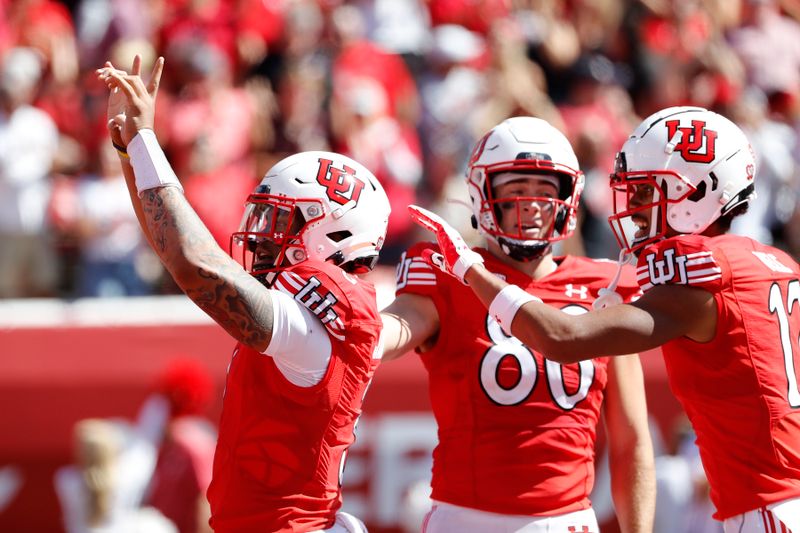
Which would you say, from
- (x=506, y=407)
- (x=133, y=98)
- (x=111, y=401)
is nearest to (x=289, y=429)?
(x=506, y=407)

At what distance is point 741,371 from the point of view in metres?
3.74

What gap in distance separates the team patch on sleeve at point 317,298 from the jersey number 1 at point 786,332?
50.6 inches

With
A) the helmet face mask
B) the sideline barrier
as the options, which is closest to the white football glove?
the helmet face mask

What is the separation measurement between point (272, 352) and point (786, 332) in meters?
1.54

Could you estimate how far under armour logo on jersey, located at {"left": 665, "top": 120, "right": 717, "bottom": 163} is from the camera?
393 cm

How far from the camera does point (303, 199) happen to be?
12.6 ft

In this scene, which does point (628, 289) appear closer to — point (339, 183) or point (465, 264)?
point (465, 264)

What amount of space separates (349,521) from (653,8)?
775cm

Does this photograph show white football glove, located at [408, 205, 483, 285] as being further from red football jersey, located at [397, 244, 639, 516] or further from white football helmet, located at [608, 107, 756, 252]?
white football helmet, located at [608, 107, 756, 252]

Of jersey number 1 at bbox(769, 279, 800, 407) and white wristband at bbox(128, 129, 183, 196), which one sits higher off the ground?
white wristband at bbox(128, 129, 183, 196)

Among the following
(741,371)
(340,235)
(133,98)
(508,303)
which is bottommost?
(741,371)

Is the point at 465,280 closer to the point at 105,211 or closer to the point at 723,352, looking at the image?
the point at 723,352

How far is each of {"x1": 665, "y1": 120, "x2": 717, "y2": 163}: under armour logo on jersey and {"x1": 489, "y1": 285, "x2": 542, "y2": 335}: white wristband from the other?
69cm

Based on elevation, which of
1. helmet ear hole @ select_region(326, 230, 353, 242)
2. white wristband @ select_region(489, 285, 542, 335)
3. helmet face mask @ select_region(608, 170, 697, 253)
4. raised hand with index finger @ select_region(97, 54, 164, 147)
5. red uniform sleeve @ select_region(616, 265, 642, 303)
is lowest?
white wristband @ select_region(489, 285, 542, 335)
